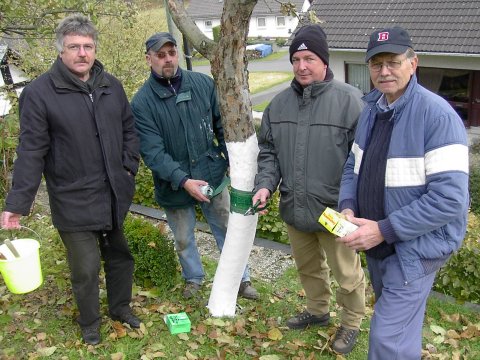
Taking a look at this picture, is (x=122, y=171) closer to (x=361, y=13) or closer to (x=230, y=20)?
(x=230, y=20)

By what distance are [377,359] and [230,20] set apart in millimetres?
2373

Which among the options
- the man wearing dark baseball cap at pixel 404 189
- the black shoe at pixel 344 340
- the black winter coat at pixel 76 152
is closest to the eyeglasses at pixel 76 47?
the black winter coat at pixel 76 152

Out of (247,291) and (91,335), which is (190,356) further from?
(247,291)

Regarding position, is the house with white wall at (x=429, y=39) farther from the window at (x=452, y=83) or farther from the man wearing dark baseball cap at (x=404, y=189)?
the man wearing dark baseball cap at (x=404, y=189)

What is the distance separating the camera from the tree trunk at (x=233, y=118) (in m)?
3.53

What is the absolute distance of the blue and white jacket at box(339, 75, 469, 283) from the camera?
7.87ft

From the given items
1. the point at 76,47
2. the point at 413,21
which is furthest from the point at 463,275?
the point at 413,21

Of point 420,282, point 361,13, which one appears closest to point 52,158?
point 420,282

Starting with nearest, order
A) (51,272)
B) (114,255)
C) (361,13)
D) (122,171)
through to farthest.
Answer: (122,171) → (114,255) → (51,272) → (361,13)

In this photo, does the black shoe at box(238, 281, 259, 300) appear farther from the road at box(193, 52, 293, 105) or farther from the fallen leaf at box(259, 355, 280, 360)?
the road at box(193, 52, 293, 105)

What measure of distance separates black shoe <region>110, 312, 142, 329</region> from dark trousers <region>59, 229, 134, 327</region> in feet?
0.12

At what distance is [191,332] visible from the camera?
3.88 metres

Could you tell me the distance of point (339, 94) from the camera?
3184 mm

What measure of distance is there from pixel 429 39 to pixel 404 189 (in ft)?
44.5
